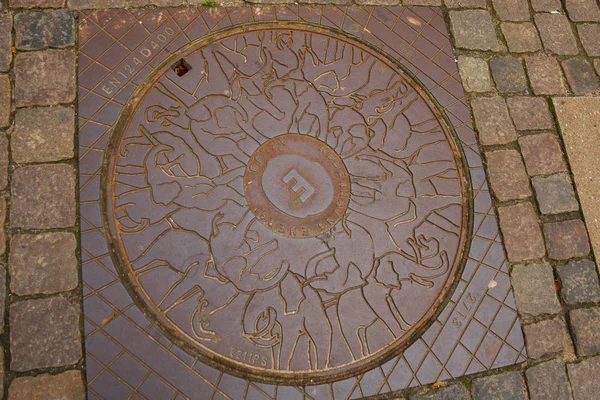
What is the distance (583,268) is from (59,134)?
2.83m

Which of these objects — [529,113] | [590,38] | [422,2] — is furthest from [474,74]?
[590,38]

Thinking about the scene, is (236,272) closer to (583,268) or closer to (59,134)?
(59,134)

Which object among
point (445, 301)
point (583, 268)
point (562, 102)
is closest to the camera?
point (445, 301)

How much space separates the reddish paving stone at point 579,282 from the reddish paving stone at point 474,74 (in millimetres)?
1105

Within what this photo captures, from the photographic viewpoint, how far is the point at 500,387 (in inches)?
91.0

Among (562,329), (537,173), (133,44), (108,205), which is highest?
(133,44)

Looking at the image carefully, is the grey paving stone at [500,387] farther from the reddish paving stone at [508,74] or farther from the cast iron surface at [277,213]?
the reddish paving stone at [508,74]

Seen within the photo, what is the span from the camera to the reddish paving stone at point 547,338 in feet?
7.83

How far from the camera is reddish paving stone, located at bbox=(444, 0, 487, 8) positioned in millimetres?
2853

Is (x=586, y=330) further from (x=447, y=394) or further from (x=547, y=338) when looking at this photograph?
(x=447, y=394)

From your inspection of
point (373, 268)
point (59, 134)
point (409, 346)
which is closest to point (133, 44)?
point (59, 134)

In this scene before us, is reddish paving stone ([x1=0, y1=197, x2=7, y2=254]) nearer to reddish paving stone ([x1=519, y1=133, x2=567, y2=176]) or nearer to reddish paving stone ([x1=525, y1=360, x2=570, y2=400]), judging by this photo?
Answer: reddish paving stone ([x1=525, y1=360, x2=570, y2=400])

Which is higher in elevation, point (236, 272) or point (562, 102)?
point (562, 102)

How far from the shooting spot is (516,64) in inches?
112
